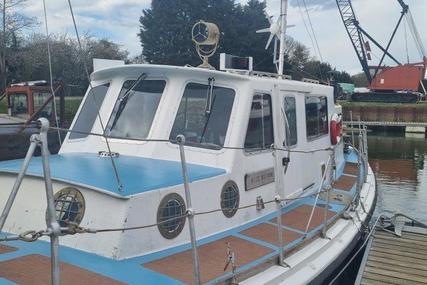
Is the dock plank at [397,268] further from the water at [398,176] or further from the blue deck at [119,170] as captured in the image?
the blue deck at [119,170]

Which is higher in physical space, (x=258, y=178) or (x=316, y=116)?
(x=316, y=116)

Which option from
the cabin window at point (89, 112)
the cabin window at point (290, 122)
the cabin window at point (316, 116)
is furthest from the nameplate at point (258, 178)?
the cabin window at point (89, 112)

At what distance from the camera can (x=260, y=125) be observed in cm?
568

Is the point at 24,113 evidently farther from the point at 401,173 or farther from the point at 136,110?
the point at 401,173

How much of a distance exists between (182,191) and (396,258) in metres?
3.62

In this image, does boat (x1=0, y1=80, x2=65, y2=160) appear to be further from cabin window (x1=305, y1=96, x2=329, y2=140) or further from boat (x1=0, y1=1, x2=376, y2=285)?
cabin window (x1=305, y1=96, x2=329, y2=140)

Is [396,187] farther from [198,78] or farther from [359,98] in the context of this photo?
[359,98]

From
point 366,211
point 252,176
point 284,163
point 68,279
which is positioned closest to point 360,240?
point 366,211

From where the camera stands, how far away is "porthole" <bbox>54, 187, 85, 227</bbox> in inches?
159

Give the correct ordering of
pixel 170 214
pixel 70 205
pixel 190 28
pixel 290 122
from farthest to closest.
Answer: pixel 190 28
pixel 290 122
pixel 170 214
pixel 70 205

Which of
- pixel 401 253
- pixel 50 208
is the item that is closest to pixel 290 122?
pixel 401 253

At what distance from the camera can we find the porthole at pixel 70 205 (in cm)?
403

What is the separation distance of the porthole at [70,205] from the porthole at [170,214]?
66 cm

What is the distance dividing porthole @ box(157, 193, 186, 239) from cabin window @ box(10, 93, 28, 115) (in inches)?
453
